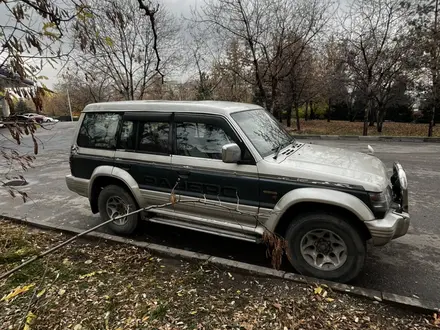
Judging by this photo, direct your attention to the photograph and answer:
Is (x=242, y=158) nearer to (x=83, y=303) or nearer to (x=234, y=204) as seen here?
(x=234, y=204)

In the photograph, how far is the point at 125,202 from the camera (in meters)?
4.34

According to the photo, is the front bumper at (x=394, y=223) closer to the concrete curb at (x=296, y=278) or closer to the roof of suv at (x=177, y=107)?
the concrete curb at (x=296, y=278)

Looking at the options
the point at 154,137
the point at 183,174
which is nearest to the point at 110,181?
the point at 154,137

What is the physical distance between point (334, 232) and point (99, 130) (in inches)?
139

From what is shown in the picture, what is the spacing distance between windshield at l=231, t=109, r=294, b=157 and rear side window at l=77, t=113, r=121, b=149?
1847 millimetres

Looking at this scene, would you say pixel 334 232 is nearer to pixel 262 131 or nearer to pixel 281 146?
pixel 281 146

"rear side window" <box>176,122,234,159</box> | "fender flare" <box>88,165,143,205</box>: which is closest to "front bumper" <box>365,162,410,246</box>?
"rear side window" <box>176,122,234,159</box>

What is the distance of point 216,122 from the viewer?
3.65m

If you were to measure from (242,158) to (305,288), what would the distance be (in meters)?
1.50

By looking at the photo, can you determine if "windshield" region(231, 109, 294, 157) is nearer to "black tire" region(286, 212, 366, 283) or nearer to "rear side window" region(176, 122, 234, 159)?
"rear side window" region(176, 122, 234, 159)

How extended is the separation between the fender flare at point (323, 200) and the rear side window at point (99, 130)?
256 centimetres

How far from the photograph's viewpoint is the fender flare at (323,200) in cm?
295

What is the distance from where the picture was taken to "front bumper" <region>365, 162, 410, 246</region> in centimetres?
293

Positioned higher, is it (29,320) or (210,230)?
(210,230)
